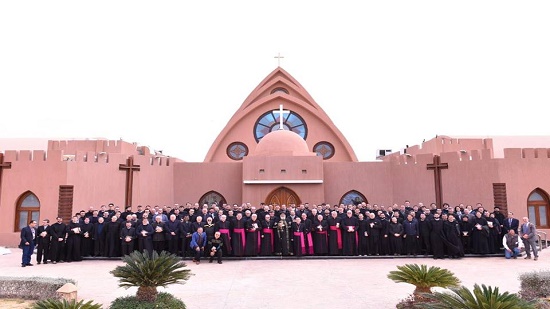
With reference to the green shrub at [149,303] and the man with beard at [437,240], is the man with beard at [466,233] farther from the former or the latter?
the green shrub at [149,303]

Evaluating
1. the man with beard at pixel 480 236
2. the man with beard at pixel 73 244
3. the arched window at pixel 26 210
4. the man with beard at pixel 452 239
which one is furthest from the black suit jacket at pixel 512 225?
the arched window at pixel 26 210

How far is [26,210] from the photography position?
50.7 ft

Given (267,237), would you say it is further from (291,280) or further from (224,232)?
(291,280)

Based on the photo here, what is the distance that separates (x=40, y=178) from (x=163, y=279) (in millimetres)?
11744

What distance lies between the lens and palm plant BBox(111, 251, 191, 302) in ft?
20.6

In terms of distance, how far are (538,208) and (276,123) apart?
15958mm

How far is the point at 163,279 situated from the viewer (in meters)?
6.36

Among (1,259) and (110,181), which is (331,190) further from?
(1,259)

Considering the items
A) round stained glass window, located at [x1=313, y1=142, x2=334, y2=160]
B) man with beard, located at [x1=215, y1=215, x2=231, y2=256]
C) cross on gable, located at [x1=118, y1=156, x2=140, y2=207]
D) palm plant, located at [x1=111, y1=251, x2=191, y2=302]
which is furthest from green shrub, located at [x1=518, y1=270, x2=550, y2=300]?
round stained glass window, located at [x1=313, y1=142, x2=334, y2=160]

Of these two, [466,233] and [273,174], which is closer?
[466,233]

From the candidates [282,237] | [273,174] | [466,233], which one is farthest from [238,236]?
[466,233]

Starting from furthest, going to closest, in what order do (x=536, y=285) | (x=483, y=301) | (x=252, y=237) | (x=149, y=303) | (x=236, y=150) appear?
(x=236, y=150) < (x=252, y=237) < (x=536, y=285) < (x=149, y=303) < (x=483, y=301)

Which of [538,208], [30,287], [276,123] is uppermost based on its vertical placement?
[276,123]

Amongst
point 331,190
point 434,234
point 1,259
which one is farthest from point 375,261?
point 1,259
